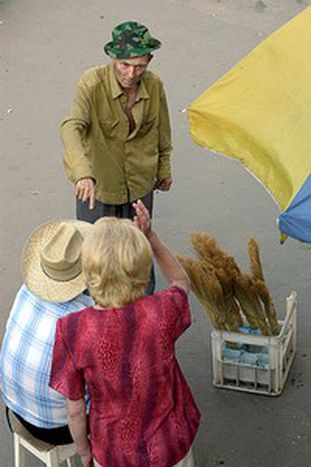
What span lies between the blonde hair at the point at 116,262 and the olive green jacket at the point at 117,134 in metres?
1.20

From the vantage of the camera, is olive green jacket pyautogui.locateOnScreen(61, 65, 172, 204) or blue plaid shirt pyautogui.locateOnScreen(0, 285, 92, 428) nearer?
blue plaid shirt pyautogui.locateOnScreen(0, 285, 92, 428)

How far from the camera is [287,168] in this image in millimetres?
3102

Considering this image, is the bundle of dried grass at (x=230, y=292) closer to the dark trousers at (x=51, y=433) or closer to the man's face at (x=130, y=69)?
the man's face at (x=130, y=69)

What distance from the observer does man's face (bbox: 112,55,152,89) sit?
3959mm

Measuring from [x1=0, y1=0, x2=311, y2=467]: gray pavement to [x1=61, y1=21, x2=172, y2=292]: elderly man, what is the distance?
0.80 meters

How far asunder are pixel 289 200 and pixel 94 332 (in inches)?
28.2

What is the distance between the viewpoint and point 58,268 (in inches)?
128

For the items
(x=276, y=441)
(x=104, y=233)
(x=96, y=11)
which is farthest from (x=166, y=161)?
(x=96, y=11)

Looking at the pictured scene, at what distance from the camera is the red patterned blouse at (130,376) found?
2.83 metres

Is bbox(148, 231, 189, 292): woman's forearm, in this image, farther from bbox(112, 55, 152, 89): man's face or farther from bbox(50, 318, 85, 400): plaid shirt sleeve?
bbox(112, 55, 152, 89): man's face

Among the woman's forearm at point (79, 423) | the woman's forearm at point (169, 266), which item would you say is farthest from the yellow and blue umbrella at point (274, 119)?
the woman's forearm at point (79, 423)

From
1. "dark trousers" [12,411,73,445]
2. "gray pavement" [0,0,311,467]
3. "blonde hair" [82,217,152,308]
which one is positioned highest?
"blonde hair" [82,217,152,308]

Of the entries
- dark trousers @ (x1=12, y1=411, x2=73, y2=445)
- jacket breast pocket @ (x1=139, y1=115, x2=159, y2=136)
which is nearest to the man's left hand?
jacket breast pocket @ (x1=139, y1=115, x2=159, y2=136)

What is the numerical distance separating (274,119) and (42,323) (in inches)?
40.3
